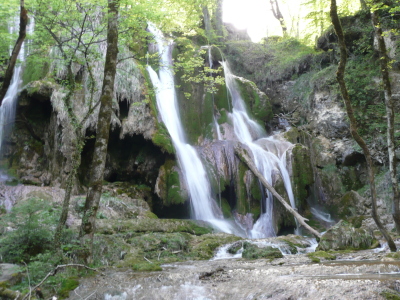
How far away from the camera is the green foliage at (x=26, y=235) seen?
5.71m

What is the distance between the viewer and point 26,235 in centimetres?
588

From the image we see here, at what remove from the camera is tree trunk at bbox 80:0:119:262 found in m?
5.86

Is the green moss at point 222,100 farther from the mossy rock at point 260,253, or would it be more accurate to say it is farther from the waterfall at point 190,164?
the mossy rock at point 260,253

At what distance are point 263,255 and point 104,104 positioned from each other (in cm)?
488

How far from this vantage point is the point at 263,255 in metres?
7.42

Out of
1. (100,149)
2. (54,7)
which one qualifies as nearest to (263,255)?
(100,149)

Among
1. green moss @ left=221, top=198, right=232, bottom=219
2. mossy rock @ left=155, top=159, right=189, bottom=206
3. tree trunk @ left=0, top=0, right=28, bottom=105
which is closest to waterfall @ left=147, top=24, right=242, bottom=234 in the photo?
green moss @ left=221, top=198, right=232, bottom=219

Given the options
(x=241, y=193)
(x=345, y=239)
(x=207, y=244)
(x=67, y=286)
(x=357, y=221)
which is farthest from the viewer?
(x=241, y=193)

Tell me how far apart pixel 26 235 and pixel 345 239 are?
7.62 meters

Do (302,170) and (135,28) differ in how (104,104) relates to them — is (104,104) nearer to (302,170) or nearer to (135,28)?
(135,28)

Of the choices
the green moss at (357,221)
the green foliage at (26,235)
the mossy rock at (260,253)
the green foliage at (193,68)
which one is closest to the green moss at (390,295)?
the mossy rock at (260,253)

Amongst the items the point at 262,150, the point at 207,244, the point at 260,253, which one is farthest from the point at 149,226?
the point at 262,150

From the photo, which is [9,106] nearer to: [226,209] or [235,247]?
[226,209]

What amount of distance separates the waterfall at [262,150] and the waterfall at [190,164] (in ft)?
5.43
